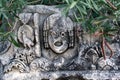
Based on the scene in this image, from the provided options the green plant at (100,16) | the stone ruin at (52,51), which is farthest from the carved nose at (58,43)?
the green plant at (100,16)

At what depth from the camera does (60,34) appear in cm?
208

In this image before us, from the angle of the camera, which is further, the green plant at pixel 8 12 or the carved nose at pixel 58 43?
the carved nose at pixel 58 43

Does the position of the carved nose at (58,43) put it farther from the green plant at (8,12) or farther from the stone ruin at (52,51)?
the green plant at (8,12)

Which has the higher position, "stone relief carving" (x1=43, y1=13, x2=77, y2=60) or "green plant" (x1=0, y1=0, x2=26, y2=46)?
"green plant" (x1=0, y1=0, x2=26, y2=46)

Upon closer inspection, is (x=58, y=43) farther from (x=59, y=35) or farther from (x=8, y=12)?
(x=8, y=12)

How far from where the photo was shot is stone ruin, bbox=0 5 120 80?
80.2 inches

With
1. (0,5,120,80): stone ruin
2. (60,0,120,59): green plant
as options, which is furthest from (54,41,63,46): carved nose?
(60,0,120,59): green plant

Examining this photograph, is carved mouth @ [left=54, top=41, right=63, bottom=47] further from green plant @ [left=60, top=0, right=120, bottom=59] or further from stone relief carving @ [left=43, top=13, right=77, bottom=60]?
green plant @ [left=60, top=0, right=120, bottom=59]

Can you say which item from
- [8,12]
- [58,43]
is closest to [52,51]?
[58,43]

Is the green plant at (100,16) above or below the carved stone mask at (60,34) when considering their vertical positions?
above

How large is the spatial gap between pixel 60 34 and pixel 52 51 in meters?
0.12

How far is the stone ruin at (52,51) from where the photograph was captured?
6.68 ft

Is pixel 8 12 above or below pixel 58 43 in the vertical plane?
above

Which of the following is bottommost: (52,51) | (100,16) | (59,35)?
(52,51)
